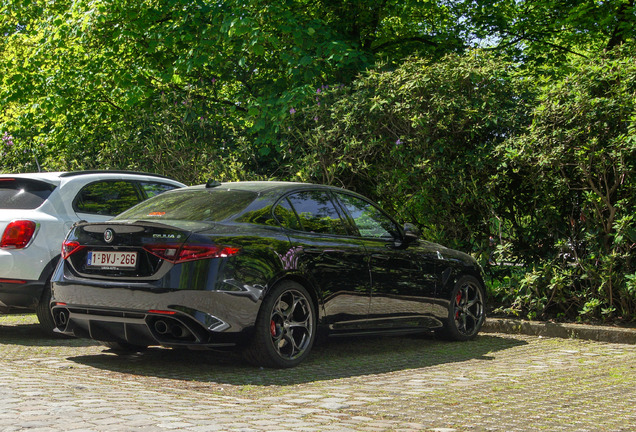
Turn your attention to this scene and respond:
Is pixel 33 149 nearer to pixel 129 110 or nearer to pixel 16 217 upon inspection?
pixel 129 110

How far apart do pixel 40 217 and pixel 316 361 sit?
10.9ft

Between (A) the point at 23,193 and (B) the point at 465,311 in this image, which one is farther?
(B) the point at 465,311

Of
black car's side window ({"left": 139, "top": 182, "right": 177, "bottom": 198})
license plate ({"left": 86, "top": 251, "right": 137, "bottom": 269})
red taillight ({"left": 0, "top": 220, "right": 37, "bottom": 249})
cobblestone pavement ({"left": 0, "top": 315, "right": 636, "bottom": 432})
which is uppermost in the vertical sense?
black car's side window ({"left": 139, "top": 182, "right": 177, "bottom": 198})

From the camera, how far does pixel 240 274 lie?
666cm

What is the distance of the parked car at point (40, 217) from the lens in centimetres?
852

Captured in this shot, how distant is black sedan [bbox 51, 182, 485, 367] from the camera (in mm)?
6566

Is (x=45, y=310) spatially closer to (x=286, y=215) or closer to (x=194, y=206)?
(x=194, y=206)

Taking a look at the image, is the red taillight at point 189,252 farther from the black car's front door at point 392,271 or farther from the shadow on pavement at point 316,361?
the black car's front door at point 392,271

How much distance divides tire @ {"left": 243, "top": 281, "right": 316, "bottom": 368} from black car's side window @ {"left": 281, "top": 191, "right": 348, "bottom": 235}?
0.70 m

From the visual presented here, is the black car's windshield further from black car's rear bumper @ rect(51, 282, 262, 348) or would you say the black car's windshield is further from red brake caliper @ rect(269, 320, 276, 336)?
red brake caliper @ rect(269, 320, 276, 336)

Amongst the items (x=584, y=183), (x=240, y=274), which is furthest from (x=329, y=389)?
(x=584, y=183)

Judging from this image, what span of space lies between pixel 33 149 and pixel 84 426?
15.5m

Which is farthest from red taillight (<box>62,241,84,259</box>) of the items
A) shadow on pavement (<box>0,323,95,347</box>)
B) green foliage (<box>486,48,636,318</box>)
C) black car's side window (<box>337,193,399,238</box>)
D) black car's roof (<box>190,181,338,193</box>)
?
green foliage (<box>486,48,636,318</box>)

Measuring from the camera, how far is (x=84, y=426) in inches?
181
